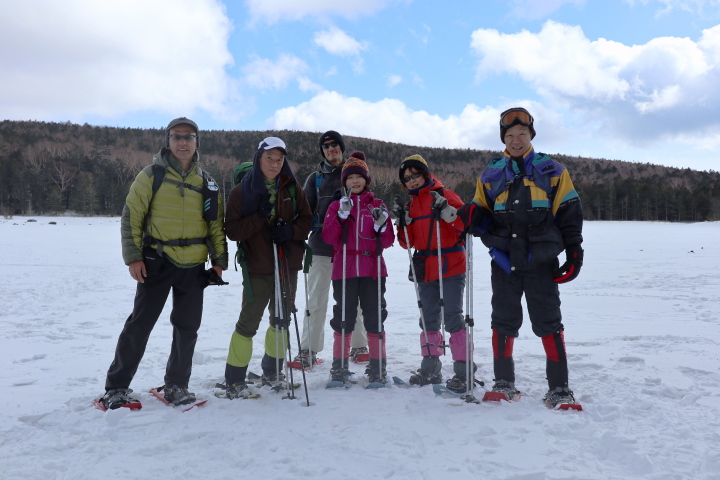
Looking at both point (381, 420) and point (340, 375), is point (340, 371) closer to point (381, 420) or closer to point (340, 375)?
point (340, 375)

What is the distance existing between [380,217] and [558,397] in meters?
1.95

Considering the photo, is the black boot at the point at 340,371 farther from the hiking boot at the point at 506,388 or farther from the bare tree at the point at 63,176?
A: the bare tree at the point at 63,176

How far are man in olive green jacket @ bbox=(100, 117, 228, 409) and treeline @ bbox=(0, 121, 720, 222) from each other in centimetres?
2134

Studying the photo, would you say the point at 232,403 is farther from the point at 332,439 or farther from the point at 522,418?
the point at 522,418

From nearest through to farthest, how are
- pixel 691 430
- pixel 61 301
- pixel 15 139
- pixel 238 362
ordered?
pixel 691 430 → pixel 238 362 → pixel 61 301 → pixel 15 139

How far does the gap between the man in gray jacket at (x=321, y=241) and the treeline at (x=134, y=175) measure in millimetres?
20224

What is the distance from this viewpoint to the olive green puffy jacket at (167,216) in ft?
10.8

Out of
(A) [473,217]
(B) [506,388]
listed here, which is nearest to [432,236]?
(A) [473,217]

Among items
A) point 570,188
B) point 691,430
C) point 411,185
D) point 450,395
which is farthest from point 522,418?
point 411,185

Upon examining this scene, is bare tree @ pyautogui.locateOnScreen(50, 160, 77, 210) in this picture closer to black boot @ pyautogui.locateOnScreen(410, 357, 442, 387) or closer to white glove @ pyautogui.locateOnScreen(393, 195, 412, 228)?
white glove @ pyautogui.locateOnScreen(393, 195, 412, 228)

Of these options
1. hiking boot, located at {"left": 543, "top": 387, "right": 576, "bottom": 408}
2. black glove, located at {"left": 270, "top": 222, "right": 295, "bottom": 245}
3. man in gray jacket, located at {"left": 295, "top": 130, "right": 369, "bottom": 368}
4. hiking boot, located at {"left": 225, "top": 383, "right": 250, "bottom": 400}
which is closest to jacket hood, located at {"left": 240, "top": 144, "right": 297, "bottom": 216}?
black glove, located at {"left": 270, "top": 222, "right": 295, "bottom": 245}

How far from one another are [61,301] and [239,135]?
10350 cm

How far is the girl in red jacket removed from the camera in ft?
12.5

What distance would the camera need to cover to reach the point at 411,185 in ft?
12.9
